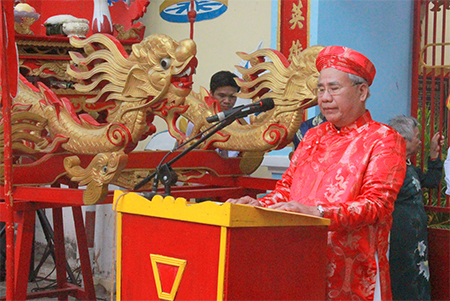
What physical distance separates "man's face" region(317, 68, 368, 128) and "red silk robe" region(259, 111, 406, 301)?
43mm

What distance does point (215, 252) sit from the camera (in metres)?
1.40

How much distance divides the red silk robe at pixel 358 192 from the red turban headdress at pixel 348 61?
0.15 m

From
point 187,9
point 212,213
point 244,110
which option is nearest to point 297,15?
point 187,9

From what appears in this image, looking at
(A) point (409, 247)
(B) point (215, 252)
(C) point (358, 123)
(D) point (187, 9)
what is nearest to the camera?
(B) point (215, 252)

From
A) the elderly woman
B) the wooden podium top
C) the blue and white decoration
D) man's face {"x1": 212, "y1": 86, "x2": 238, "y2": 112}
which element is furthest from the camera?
the blue and white decoration

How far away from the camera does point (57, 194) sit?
2602 mm

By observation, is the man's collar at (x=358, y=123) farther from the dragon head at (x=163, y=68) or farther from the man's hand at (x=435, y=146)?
the man's hand at (x=435, y=146)

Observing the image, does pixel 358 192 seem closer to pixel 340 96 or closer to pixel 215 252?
pixel 340 96

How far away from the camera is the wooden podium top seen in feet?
4.57

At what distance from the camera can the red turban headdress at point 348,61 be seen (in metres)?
1.84

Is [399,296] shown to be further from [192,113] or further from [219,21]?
[219,21]

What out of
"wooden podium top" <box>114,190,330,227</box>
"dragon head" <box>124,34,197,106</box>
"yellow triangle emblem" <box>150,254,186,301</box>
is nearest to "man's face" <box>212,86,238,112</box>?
"dragon head" <box>124,34,197,106</box>

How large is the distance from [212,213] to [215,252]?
0.29 ft

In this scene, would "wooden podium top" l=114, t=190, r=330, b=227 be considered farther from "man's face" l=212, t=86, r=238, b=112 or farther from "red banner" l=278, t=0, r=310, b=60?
"red banner" l=278, t=0, r=310, b=60
